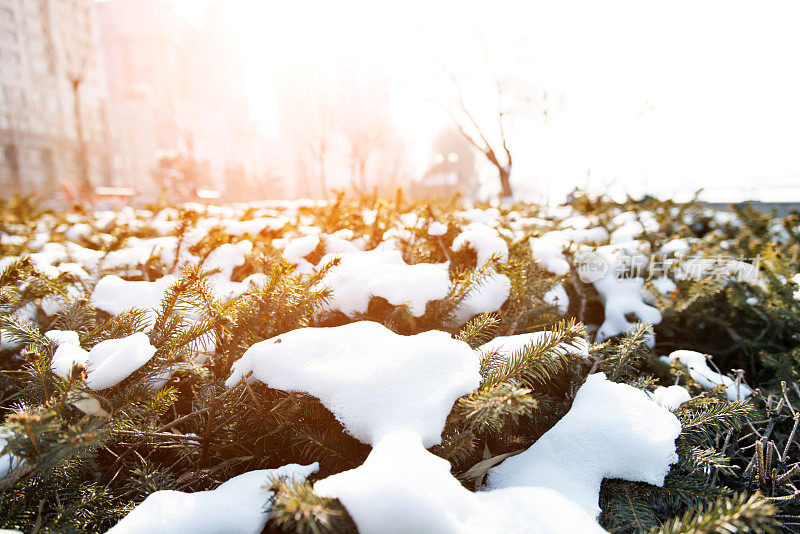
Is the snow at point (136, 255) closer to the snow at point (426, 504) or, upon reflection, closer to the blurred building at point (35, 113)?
the snow at point (426, 504)

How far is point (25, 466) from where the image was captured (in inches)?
26.9

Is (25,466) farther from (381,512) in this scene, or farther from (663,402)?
(663,402)

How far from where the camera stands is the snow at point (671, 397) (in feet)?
3.56

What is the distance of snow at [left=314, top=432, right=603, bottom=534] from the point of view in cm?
61

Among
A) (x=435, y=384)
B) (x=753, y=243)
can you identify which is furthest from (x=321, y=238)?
(x=753, y=243)

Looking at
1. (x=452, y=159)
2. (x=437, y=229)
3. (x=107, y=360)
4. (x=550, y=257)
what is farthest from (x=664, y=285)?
(x=452, y=159)

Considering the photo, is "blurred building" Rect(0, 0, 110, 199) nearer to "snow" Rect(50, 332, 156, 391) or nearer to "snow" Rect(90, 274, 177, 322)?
"snow" Rect(90, 274, 177, 322)

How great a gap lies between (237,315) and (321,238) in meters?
0.74

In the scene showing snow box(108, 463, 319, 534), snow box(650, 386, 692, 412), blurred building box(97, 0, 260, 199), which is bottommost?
snow box(650, 386, 692, 412)

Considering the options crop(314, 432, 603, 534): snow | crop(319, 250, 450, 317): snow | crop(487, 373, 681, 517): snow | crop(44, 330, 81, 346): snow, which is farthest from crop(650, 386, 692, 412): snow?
crop(44, 330, 81, 346): snow

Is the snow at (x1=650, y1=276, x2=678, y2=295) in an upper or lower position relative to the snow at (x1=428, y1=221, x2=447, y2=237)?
lower

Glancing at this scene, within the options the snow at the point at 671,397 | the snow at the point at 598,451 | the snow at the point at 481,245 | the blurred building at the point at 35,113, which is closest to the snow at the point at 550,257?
the snow at the point at 481,245

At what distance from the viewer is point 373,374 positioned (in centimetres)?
87

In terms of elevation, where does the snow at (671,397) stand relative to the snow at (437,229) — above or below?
below
